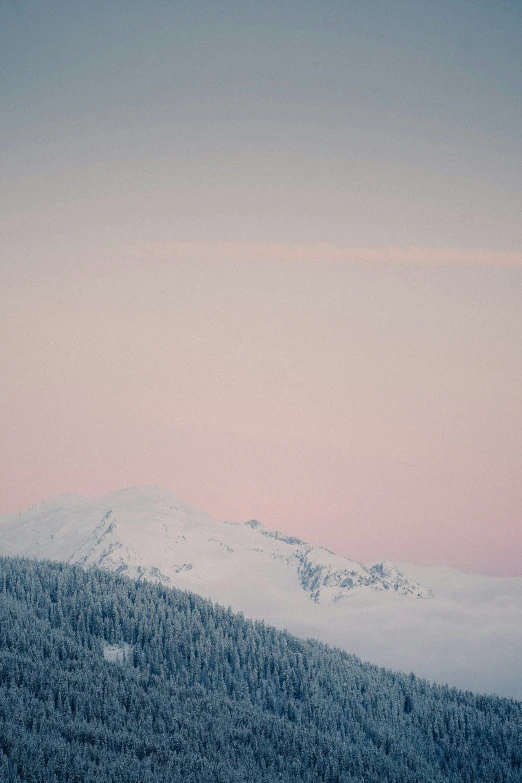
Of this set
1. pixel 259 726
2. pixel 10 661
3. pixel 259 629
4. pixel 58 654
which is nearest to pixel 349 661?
pixel 259 629

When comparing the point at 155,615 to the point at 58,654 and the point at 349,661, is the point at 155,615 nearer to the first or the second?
the point at 58,654

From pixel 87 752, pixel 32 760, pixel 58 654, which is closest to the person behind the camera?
pixel 32 760

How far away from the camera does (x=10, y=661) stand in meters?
102

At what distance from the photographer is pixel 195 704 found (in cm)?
11331

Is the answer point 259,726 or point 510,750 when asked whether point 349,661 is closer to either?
point 510,750

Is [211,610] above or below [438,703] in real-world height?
above

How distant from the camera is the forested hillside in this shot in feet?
257

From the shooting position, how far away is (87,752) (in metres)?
72.6

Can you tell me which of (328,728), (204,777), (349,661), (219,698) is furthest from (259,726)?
(349,661)

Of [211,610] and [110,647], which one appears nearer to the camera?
[110,647]

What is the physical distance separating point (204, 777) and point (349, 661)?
104 metres

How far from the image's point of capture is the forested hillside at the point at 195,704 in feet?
257

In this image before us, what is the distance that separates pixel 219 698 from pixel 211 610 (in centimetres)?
4742

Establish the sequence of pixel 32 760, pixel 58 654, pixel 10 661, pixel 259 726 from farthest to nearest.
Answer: pixel 58 654
pixel 259 726
pixel 10 661
pixel 32 760
